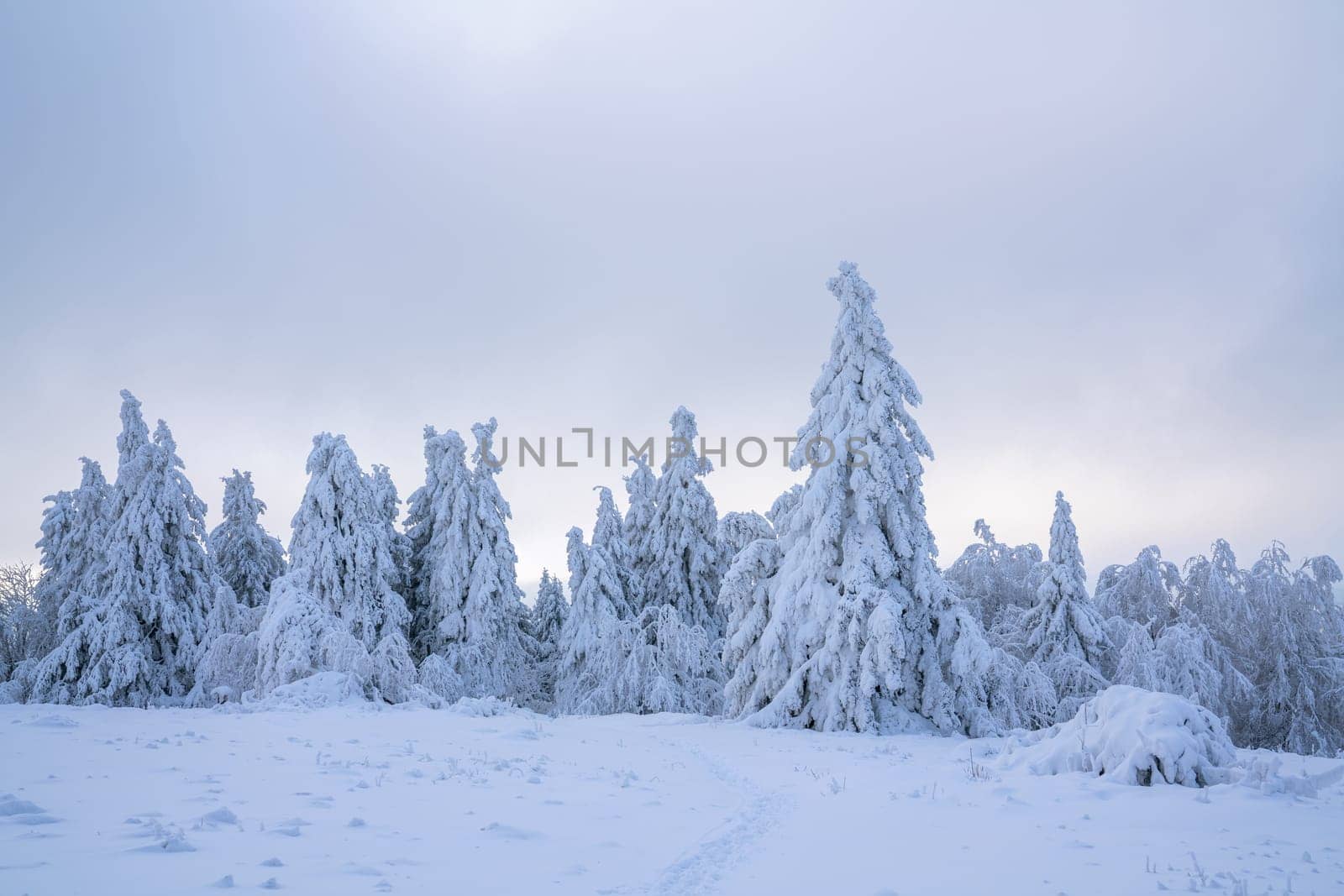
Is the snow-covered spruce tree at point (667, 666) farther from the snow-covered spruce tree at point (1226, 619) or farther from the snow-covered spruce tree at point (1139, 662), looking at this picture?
the snow-covered spruce tree at point (1226, 619)

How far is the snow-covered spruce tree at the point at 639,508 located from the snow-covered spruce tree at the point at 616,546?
1.01 metres

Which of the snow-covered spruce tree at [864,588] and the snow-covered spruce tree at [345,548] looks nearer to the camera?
the snow-covered spruce tree at [864,588]

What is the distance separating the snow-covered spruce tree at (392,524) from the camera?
106 feet

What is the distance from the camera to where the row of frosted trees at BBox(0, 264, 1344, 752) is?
57.1 feet

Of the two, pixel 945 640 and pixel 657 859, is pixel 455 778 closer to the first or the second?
pixel 657 859

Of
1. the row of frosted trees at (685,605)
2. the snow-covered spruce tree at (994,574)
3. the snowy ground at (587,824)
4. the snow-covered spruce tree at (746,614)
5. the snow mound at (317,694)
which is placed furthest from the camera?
the snow-covered spruce tree at (994,574)

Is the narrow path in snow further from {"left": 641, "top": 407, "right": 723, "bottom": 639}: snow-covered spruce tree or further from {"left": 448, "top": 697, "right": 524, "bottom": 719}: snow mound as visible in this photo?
{"left": 641, "top": 407, "right": 723, "bottom": 639}: snow-covered spruce tree

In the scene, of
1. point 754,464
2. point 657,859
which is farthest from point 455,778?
point 754,464

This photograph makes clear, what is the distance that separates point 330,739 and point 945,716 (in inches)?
483

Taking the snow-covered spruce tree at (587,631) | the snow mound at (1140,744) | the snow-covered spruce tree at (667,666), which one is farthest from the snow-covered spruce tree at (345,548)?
the snow mound at (1140,744)

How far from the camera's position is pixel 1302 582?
25469 mm

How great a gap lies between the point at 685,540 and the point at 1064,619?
14.8 meters

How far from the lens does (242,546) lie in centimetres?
3500

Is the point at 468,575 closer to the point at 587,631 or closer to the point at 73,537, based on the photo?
the point at 587,631
